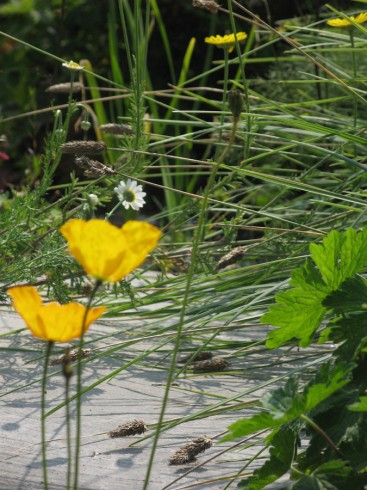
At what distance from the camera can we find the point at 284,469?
943 mm

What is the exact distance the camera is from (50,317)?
30.2 inches

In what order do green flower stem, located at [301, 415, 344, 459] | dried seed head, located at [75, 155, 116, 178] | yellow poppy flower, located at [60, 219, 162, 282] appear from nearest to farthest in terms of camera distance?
yellow poppy flower, located at [60, 219, 162, 282]
green flower stem, located at [301, 415, 344, 459]
dried seed head, located at [75, 155, 116, 178]

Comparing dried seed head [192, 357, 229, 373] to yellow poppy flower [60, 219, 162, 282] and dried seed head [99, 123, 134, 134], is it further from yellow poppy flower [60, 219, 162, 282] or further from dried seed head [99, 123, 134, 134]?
yellow poppy flower [60, 219, 162, 282]

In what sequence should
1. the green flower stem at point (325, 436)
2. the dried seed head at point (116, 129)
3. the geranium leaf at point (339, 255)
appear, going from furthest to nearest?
the dried seed head at point (116, 129)
the geranium leaf at point (339, 255)
the green flower stem at point (325, 436)

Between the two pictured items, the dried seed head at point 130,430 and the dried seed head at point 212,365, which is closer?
the dried seed head at point 130,430

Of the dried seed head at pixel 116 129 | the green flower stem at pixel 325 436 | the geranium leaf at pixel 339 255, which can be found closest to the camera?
the green flower stem at pixel 325 436

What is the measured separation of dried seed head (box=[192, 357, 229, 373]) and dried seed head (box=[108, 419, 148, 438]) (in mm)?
285

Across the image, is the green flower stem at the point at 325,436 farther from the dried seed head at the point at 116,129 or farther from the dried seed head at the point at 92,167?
the dried seed head at the point at 116,129

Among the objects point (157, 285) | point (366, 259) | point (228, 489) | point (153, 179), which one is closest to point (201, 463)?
point (228, 489)

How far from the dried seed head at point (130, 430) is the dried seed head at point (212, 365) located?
0.28 metres

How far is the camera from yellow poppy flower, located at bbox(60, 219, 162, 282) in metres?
0.75

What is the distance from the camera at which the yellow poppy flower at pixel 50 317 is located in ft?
2.51

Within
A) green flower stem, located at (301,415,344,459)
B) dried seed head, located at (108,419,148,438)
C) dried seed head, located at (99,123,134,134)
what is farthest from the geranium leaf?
dried seed head, located at (99,123,134,134)

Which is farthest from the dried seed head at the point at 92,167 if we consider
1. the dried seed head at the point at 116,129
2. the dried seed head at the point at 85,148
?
the dried seed head at the point at 116,129
